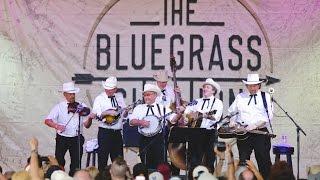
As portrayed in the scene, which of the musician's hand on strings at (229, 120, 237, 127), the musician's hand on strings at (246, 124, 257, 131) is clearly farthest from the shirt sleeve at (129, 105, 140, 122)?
the musician's hand on strings at (246, 124, 257, 131)

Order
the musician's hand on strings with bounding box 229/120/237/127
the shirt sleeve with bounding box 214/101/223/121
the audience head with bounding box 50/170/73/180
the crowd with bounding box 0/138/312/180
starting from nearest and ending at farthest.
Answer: the crowd with bounding box 0/138/312/180, the audience head with bounding box 50/170/73/180, the musician's hand on strings with bounding box 229/120/237/127, the shirt sleeve with bounding box 214/101/223/121

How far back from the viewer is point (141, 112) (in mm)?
16406

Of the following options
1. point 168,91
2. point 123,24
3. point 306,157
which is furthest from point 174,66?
point 306,157

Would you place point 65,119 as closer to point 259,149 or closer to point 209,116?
point 209,116

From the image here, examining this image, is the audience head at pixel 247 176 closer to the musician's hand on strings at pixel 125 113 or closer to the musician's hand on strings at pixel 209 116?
the musician's hand on strings at pixel 209 116

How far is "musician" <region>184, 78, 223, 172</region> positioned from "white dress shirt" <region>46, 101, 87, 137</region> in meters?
1.92

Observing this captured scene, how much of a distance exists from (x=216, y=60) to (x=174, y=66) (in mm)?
1272

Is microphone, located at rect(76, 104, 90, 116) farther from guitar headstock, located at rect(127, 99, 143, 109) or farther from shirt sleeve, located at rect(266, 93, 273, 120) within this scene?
shirt sleeve, located at rect(266, 93, 273, 120)

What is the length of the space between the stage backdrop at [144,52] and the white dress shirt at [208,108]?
137cm

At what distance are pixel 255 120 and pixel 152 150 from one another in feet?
5.90

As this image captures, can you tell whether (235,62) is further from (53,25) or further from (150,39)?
(53,25)

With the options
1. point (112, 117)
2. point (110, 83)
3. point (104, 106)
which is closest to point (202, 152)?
point (112, 117)

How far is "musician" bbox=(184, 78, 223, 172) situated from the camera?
1591cm

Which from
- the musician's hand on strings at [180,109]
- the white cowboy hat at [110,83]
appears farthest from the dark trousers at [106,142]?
the musician's hand on strings at [180,109]
